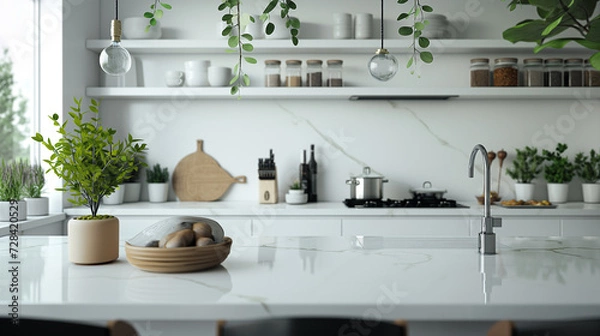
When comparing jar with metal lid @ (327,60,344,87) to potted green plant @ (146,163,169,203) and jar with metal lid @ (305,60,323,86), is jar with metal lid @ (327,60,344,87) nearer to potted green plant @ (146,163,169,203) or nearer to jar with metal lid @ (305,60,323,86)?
jar with metal lid @ (305,60,323,86)

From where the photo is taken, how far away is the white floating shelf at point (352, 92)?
12.5 ft

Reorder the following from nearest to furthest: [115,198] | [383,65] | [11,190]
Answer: [383,65], [11,190], [115,198]

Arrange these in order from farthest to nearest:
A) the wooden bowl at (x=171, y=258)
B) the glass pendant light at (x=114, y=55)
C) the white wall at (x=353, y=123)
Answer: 1. the white wall at (x=353, y=123)
2. the glass pendant light at (x=114, y=55)
3. the wooden bowl at (x=171, y=258)

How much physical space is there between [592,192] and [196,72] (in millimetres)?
3047

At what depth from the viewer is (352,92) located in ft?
12.5

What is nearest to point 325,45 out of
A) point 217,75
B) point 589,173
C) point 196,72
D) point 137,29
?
point 217,75

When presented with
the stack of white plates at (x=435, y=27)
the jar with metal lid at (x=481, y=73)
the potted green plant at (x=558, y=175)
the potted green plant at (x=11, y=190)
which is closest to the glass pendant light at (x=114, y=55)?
the potted green plant at (x=11, y=190)

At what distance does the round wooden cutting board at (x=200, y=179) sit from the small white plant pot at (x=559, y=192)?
2.35 m

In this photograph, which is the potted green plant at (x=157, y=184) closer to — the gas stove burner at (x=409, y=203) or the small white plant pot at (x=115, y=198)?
the small white plant pot at (x=115, y=198)

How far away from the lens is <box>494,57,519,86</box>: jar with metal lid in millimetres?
3885

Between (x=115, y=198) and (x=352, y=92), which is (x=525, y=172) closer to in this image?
(x=352, y=92)

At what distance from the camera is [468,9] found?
4164 millimetres

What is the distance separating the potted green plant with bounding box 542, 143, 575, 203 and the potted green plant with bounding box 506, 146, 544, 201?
2.7 inches

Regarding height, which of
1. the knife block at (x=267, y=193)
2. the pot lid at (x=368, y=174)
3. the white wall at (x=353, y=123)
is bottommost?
the knife block at (x=267, y=193)
